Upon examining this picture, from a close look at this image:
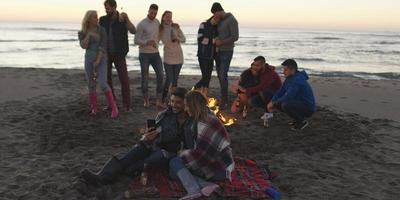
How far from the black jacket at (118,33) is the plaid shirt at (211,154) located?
394cm

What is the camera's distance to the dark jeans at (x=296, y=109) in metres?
7.18

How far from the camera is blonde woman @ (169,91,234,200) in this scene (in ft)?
14.0

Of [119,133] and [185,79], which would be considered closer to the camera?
[119,133]

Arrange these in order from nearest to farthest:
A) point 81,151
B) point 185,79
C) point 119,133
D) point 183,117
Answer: point 183,117 < point 81,151 < point 119,133 < point 185,79

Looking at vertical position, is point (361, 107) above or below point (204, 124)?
below

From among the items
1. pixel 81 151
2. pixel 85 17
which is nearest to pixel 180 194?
pixel 81 151

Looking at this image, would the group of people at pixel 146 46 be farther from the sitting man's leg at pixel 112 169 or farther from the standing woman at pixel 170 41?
the sitting man's leg at pixel 112 169

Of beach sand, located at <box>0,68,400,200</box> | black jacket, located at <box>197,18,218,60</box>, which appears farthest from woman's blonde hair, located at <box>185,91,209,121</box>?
black jacket, located at <box>197,18,218,60</box>

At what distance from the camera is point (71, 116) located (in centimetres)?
789

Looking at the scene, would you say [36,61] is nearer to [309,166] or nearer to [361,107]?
[361,107]

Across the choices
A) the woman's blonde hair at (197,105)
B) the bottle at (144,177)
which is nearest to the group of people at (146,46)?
the bottle at (144,177)

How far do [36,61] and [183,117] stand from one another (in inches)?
895

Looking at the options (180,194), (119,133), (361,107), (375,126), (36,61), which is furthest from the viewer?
(36,61)

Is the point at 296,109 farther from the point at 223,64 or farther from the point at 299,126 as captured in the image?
the point at 223,64
